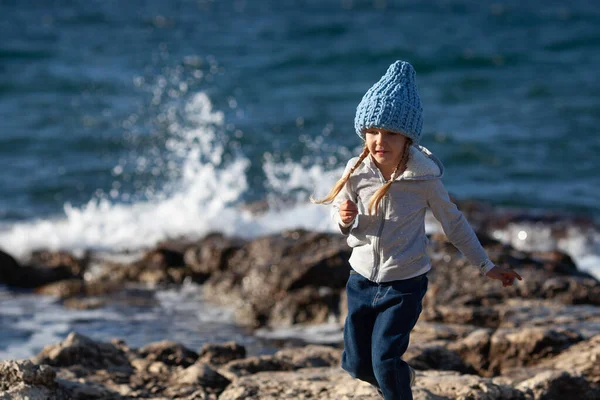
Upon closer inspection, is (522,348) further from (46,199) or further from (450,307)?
(46,199)

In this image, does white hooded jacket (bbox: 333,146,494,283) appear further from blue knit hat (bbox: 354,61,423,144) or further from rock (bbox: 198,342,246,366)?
rock (bbox: 198,342,246,366)

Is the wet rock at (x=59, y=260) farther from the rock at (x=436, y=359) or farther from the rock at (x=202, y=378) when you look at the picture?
the rock at (x=436, y=359)

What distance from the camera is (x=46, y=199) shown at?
1270 centimetres

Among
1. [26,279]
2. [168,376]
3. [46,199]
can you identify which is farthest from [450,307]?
[46,199]

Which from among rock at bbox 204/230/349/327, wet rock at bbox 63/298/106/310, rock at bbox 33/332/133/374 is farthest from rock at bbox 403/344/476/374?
wet rock at bbox 63/298/106/310

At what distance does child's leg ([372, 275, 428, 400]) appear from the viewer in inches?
136

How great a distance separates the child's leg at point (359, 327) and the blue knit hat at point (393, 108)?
1.98ft

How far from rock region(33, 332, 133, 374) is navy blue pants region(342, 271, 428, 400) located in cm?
156

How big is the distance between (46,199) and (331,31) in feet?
36.1

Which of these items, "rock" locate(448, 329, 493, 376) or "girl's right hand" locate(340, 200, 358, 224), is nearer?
"girl's right hand" locate(340, 200, 358, 224)

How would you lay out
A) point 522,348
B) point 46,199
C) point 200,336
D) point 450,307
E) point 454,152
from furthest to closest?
point 454,152, point 46,199, point 200,336, point 450,307, point 522,348

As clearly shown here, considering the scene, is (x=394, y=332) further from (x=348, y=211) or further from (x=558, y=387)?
(x=558, y=387)

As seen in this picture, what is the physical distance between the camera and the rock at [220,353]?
5148mm

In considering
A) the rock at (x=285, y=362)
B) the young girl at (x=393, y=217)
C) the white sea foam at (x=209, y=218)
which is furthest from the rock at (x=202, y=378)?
the white sea foam at (x=209, y=218)
